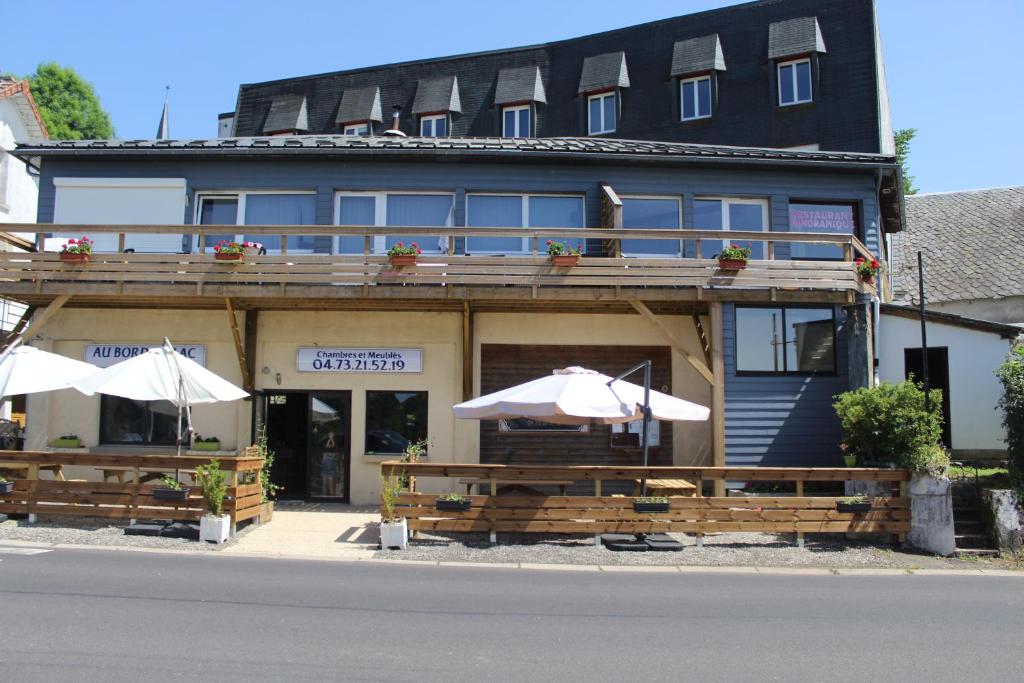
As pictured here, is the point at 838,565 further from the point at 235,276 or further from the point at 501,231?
the point at 235,276

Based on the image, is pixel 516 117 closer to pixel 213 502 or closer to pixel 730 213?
pixel 730 213

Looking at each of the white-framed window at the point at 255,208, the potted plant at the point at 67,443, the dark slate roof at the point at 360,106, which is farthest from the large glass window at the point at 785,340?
the dark slate roof at the point at 360,106

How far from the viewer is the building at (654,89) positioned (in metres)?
22.0

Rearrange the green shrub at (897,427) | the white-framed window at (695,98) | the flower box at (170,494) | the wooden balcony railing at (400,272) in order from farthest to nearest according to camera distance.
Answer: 1. the white-framed window at (695,98)
2. the wooden balcony railing at (400,272)
3. the green shrub at (897,427)
4. the flower box at (170,494)

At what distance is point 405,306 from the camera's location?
14.8 metres

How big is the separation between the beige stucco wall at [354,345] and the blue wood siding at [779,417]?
0.56 m

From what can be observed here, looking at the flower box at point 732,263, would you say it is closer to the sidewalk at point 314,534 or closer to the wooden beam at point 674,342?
the wooden beam at point 674,342

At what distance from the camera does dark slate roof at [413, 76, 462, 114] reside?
2680 centimetres

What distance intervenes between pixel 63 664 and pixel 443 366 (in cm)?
1004

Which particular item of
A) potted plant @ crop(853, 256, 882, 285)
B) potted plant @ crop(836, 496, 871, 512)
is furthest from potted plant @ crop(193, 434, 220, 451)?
potted plant @ crop(853, 256, 882, 285)

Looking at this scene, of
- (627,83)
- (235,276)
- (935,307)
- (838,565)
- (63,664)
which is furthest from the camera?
(627,83)

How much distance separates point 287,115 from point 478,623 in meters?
24.8

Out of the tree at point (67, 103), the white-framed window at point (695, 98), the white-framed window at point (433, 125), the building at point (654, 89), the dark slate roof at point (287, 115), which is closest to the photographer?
the building at point (654, 89)

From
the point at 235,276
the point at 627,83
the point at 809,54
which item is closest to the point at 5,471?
the point at 235,276
